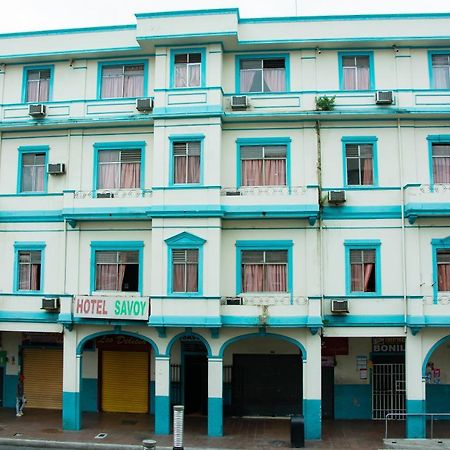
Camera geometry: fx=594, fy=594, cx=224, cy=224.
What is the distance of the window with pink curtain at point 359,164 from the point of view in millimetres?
19234

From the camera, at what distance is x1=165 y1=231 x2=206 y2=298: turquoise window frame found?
18.5m

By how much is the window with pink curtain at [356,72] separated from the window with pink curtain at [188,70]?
4.86 metres

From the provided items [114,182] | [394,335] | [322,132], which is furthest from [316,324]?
[114,182]

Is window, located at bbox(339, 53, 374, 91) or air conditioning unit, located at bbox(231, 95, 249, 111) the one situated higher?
window, located at bbox(339, 53, 374, 91)

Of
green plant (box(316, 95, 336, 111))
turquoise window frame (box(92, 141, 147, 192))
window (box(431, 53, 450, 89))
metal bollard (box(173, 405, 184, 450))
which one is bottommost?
metal bollard (box(173, 405, 184, 450))

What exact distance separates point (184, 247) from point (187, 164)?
2.72 m

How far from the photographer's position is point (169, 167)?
62.4 ft

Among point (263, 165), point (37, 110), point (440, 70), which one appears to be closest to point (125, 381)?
point (263, 165)

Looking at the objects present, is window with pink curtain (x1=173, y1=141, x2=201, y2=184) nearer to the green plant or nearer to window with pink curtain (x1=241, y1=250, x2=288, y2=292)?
window with pink curtain (x1=241, y1=250, x2=288, y2=292)

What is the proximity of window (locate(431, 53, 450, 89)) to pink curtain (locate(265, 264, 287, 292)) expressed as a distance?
789 cm

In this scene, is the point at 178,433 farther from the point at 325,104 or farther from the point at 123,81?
the point at 123,81

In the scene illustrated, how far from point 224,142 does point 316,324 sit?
6.59 metres

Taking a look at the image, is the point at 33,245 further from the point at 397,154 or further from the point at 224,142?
the point at 397,154

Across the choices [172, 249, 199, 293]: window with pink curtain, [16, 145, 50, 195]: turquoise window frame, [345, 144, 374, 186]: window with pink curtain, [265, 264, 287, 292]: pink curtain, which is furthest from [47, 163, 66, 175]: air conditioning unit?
[345, 144, 374, 186]: window with pink curtain
